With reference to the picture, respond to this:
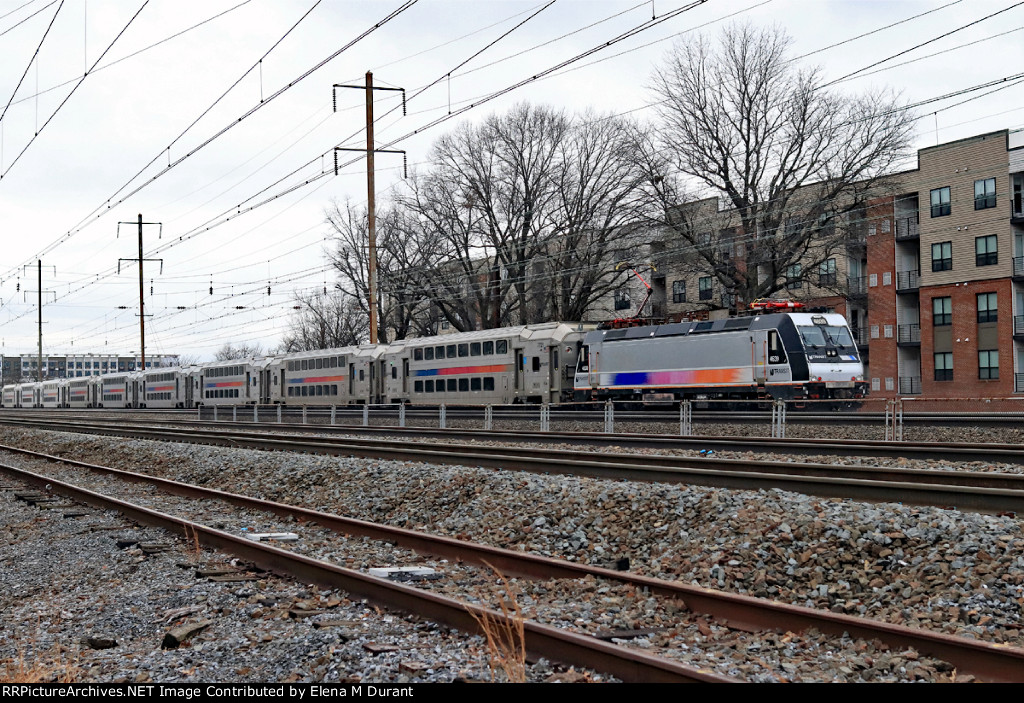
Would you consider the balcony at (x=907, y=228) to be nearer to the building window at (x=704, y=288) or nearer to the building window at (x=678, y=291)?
the building window at (x=704, y=288)

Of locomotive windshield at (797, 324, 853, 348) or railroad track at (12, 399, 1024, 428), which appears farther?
locomotive windshield at (797, 324, 853, 348)

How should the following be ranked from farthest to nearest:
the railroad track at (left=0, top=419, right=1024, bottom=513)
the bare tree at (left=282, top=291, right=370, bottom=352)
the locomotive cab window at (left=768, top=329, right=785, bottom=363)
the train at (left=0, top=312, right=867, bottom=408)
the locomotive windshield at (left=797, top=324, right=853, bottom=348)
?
1. the bare tree at (left=282, top=291, right=370, bottom=352)
2. the train at (left=0, top=312, right=867, bottom=408)
3. the locomotive windshield at (left=797, top=324, right=853, bottom=348)
4. the locomotive cab window at (left=768, top=329, right=785, bottom=363)
5. the railroad track at (left=0, top=419, right=1024, bottom=513)

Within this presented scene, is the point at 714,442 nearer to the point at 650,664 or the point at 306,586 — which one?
the point at 306,586

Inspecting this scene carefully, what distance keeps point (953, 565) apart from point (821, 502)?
2.50 meters

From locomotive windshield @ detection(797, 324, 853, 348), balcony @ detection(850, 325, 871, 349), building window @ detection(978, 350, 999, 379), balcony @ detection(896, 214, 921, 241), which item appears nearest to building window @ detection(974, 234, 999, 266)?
balcony @ detection(896, 214, 921, 241)

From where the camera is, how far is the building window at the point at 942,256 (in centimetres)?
5294

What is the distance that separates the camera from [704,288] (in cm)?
6569

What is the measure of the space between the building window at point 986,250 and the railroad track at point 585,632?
48561 mm

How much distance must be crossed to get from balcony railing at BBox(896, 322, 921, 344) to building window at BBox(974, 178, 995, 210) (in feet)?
25.3

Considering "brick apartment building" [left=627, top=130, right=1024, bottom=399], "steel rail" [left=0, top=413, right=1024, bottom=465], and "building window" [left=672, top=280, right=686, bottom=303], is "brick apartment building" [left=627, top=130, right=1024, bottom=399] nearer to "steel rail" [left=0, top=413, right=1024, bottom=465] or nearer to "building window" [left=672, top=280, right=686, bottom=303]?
"building window" [left=672, top=280, right=686, bottom=303]

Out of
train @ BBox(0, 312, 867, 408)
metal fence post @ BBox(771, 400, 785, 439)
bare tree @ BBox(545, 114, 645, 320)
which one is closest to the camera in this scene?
metal fence post @ BBox(771, 400, 785, 439)

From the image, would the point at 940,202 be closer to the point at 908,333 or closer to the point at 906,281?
the point at 906,281

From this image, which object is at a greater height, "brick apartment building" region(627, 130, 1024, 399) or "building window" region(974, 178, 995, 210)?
"building window" region(974, 178, 995, 210)

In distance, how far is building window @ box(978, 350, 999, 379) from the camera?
49875 mm
